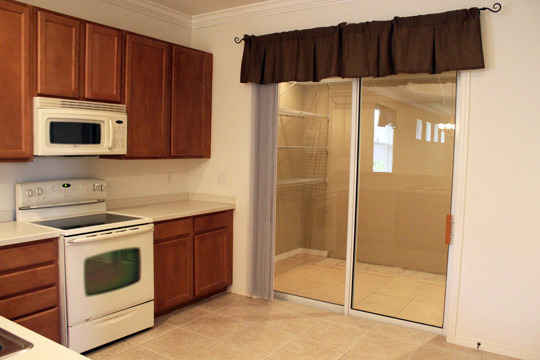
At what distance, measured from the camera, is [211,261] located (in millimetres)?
4078

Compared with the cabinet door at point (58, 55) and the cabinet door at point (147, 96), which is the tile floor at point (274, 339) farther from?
the cabinet door at point (58, 55)

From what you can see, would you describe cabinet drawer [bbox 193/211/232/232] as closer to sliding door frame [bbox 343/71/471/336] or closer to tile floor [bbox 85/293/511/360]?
tile floor [bbox 85/293/511/360]

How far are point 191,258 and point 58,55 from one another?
1909mm

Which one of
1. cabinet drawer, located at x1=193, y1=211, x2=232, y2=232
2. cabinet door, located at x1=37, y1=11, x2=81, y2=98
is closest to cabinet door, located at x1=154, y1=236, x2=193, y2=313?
cabinet drawer, located at x1=193, y1=211, x2=232, y2=232

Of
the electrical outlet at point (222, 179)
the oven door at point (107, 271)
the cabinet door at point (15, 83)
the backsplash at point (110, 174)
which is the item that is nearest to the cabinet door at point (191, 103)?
the electrical outlet at point (222, 179)

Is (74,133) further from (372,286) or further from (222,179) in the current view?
(372,286)

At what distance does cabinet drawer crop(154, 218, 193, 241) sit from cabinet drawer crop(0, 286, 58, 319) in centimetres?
91

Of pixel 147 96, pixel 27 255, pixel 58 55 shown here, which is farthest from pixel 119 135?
pixel 27 255

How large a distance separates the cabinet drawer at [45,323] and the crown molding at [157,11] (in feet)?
8.31

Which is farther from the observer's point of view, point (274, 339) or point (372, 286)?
point (372, 286)

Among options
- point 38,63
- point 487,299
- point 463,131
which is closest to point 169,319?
point 38,63

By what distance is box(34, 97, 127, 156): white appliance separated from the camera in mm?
2924

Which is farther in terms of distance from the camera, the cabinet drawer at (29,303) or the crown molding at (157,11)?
the crown molding at (157,11)

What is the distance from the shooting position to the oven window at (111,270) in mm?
2957
